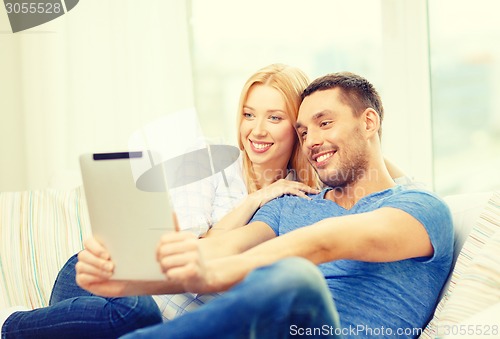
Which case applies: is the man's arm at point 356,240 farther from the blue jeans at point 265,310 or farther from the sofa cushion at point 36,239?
the sofa cushion at point 36,239

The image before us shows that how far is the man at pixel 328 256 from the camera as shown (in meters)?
1.03

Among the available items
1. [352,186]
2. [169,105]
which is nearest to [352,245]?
[352,186]

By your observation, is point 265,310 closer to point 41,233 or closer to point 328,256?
point 328,256

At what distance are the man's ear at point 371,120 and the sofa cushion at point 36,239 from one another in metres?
0.96

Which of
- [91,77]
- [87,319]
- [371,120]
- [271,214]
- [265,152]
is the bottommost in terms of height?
[87,319]

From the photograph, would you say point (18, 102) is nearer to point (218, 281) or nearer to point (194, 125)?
point (194, 125)

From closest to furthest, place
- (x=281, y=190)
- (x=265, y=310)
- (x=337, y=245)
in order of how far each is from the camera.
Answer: (x=265, y=310)
(x=337, y=245)
(x=281, y=190)

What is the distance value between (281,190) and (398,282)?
1.68 ft

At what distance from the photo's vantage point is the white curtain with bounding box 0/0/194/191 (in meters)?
3.05

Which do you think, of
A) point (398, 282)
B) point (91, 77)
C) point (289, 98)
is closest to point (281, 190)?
point (289, 98)

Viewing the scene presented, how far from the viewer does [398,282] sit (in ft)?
4.91

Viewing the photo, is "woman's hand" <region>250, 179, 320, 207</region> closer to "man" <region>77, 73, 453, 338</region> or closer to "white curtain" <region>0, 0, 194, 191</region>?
"man" <region>77, 73, 453, 338</region>

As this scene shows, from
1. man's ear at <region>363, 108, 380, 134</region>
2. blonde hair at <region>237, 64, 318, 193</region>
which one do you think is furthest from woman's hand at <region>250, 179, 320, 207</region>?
man's ear at <region>363, 108, 380, 134</region>

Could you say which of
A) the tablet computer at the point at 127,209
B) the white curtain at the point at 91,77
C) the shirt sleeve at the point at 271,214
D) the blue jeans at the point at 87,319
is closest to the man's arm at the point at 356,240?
the tablet computer at the point at 127,209
